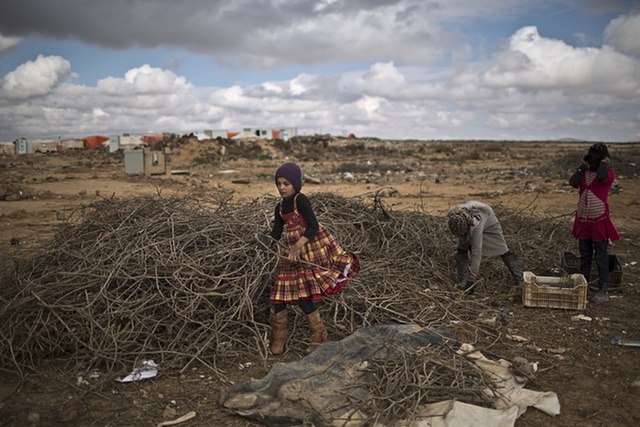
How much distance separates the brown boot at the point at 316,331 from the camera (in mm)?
3629

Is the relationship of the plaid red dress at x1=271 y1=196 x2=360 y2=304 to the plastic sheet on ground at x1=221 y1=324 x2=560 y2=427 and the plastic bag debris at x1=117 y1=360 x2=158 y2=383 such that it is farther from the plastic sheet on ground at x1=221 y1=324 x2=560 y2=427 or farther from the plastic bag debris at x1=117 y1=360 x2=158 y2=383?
the plastic bag debris at x1=117 y1=360 x2=158 y2=383

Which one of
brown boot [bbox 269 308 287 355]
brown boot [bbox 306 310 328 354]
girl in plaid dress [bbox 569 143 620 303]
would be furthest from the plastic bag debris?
girl in plaid dress [bbox 569 143 620 303]

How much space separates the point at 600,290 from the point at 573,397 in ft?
6.57

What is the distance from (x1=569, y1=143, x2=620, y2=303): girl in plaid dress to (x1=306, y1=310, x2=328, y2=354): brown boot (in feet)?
9.04

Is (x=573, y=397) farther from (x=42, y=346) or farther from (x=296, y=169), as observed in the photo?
(x=42, y=346)

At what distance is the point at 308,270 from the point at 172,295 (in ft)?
3.52

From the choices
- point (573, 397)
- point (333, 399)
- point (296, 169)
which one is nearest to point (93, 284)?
point (296, 169)

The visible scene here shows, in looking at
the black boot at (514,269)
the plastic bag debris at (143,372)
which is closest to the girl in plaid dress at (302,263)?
the plastic bag debris at (143,372)

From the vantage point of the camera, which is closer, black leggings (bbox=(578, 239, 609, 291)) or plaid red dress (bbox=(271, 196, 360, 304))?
plaid red dress (bbox=(271, 196, 360, 304))

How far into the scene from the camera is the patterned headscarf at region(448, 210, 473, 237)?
4.55m

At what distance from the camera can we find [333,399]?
9.39ft

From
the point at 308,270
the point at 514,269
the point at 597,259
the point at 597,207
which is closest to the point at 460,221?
the point at 514,269

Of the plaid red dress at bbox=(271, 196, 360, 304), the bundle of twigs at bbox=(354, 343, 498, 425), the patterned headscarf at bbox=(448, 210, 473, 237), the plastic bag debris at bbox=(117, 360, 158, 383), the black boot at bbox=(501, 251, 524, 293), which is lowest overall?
the plastic bag debris at bbox=(117, 360, 158, 383)

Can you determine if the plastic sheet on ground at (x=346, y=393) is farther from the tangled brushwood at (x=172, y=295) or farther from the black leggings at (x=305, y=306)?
the tangled brushwood at (x=172, y=295)
